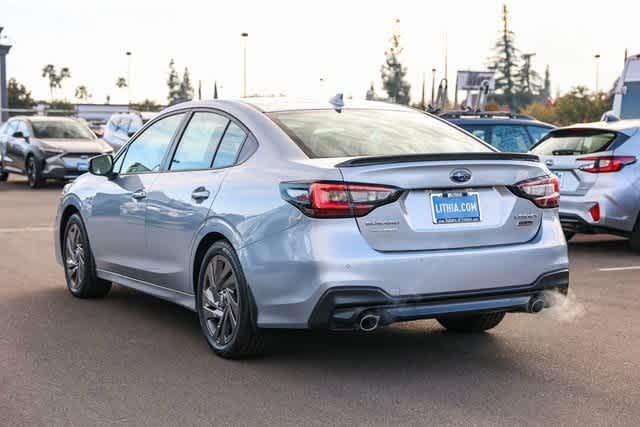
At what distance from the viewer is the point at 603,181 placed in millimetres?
11703

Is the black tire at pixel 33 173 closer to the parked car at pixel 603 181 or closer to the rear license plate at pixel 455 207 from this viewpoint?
the parked car at pixel 603 181

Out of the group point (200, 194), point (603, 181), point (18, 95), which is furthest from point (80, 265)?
point (18, 95)

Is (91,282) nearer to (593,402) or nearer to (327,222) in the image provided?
(327,222)

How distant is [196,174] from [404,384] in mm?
2035

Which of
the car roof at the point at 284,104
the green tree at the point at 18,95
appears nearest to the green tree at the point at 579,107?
the green tree at the point at 18,95

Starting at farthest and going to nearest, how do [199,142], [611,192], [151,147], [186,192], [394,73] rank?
[394,73]
[611,192]
[151,147]
[199,142]
[186,192]

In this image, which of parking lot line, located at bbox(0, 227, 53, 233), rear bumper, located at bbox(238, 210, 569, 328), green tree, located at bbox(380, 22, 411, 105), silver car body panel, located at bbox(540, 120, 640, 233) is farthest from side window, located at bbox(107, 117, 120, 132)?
green tree, located at bbox(380, 22, 411, 105)

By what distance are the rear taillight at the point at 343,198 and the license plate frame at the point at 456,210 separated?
27 centimetres

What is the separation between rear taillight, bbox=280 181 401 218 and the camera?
566 centimetres

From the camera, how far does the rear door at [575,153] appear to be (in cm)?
1177

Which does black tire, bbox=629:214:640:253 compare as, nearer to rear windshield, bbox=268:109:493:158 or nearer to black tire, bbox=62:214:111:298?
rear windshield, bbox=268:109:493:158

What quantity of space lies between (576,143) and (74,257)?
594 cm

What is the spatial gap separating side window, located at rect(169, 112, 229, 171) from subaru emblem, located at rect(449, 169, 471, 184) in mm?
1703

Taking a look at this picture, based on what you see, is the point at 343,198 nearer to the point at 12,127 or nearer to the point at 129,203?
the point at 129,203
